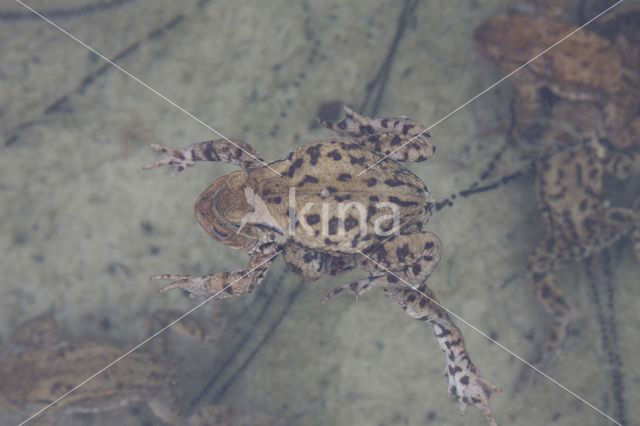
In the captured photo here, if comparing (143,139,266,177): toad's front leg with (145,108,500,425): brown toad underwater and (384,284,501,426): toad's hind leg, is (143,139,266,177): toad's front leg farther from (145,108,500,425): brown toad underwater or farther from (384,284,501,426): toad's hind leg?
(384,284,501,426): toad's hind leg

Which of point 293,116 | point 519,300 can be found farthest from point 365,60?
point 519,300

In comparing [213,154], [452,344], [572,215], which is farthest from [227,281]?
[572,215]

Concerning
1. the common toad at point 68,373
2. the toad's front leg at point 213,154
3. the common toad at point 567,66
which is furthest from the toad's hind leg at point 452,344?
the common toad at point 68,373

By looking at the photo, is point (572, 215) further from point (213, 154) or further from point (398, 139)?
point (213, 154)

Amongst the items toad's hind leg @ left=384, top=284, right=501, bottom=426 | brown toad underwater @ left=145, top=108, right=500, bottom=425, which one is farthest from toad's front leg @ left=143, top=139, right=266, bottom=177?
toad's hind leg @ left=384, top=284, right=501, bottom=426

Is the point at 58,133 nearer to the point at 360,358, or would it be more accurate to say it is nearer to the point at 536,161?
the point at 360,358

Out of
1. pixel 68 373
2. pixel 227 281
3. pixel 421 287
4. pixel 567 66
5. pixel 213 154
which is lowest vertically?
pixel 68 373
